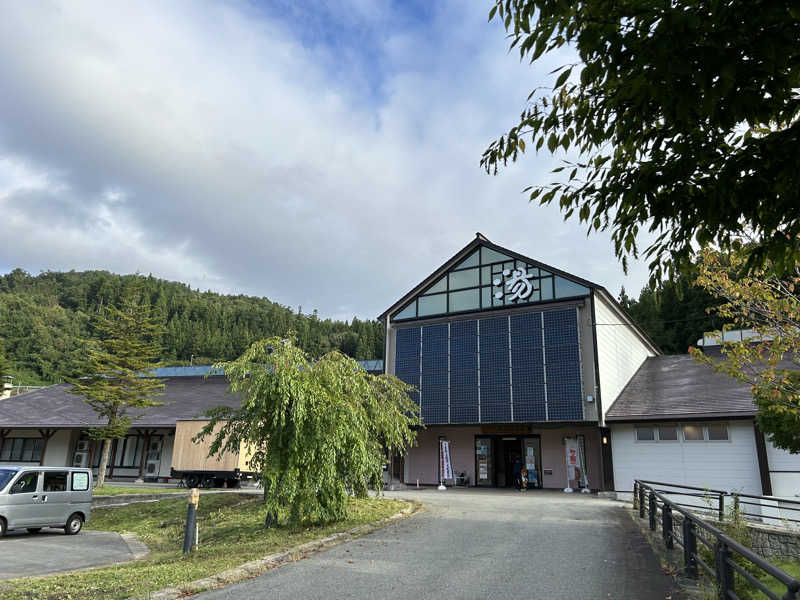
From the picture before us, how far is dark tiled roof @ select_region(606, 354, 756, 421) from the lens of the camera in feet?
64.7

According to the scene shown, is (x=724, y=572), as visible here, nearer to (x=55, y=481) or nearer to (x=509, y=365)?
(x=55, y=481)

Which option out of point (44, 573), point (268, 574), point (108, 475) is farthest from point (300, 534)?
point (108, 475)

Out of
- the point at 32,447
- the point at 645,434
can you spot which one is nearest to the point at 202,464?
the point at 32,447

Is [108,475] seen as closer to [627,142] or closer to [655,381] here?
[655,381]

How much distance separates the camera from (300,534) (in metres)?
10.1

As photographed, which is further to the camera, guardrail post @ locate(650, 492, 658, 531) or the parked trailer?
the parked trailer

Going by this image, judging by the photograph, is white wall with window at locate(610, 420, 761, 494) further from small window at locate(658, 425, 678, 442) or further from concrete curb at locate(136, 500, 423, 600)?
concrete curb at locate(136, 500, 423, 600)

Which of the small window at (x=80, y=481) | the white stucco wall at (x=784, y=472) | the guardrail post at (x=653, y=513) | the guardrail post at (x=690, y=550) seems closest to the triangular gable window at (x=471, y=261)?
the white stucco wall at (x=784, y=472)

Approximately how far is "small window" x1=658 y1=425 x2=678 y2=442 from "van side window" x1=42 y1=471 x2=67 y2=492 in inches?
763

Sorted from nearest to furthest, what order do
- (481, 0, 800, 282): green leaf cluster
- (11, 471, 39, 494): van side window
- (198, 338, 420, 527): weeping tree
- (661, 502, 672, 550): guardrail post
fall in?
(481, 0, 800, 282): green leaf cluster → (661, 502, 672, 550): guardrail post → (198, 338, 420, 527): weeping tree → (11, 471, 39, 494): van side window

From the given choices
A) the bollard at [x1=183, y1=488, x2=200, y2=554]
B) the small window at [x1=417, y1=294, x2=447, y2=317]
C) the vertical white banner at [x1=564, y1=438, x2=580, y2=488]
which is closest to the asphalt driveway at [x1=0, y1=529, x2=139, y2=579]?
the bollard at [x1=183, y1=488, x2=200, y2=554]

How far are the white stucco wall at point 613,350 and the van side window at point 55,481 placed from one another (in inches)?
707

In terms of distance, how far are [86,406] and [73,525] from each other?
20254mm

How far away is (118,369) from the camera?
24.5 meters
